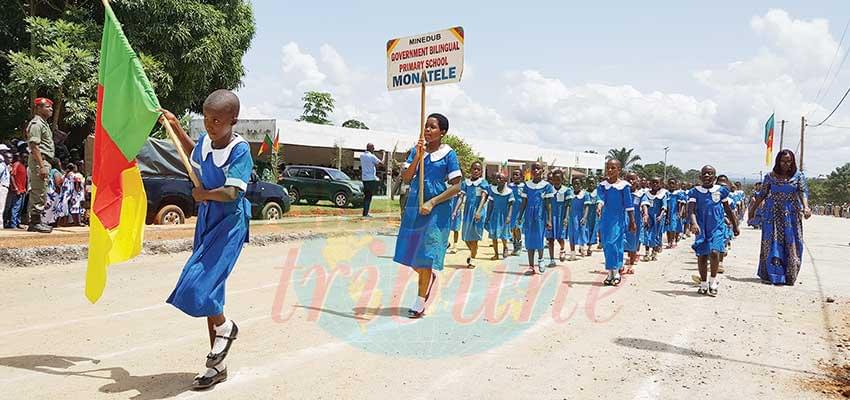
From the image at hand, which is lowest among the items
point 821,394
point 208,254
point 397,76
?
point 821,394

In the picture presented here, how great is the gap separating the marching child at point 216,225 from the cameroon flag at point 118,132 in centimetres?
52

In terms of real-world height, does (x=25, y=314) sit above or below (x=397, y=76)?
below

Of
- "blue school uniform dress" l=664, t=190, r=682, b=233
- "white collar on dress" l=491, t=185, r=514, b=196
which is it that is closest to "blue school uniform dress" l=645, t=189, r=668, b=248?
"blue school uniform dress" l=664, t=190, r=682, b=233

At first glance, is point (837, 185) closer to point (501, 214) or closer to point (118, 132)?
point (501, 214)

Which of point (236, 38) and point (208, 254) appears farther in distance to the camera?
point (236, 38)

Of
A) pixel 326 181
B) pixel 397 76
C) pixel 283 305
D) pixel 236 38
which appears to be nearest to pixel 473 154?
pixel 326 181

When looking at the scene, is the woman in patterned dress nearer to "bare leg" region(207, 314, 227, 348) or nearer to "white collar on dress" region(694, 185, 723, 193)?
"white collar on dress" region(694, 185, 723, 193)

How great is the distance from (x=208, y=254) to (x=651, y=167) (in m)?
95.2

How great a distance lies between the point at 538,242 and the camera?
10617 mm

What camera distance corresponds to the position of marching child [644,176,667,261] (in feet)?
46.8

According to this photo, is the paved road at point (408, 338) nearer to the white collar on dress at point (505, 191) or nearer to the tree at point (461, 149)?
the white collar on dress at point (505, 191)

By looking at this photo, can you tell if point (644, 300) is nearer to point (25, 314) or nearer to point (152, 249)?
point (25, 314)

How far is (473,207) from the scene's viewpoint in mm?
12984

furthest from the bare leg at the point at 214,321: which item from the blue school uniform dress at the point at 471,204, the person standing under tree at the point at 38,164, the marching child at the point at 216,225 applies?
the blue school uniform dress at the point at 471,204
